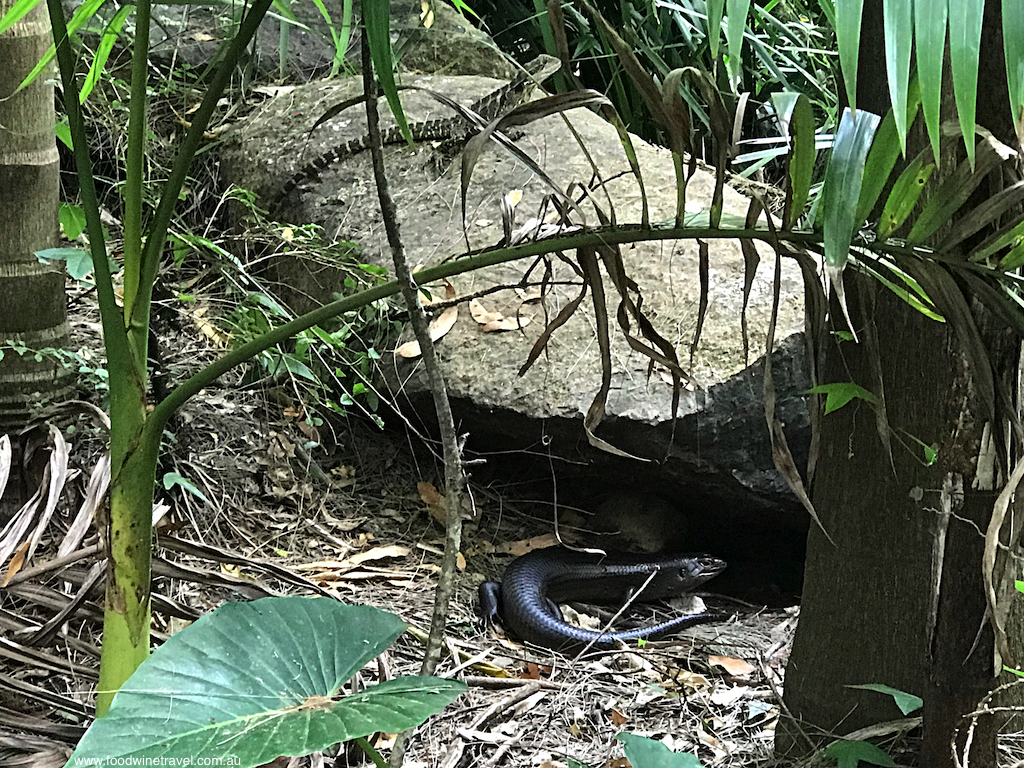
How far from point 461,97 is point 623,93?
81cm

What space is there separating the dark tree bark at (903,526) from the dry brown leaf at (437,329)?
141 centimetres

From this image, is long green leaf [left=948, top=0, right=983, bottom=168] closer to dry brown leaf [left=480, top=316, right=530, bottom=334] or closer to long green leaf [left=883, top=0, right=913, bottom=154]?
long green leaf [left=883, top=0, right=913, bottom=154]

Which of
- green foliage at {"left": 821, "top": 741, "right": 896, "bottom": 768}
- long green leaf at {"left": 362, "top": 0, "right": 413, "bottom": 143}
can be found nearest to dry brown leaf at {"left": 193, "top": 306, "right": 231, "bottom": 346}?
long green leaf at {"left": 362, "top": 0, "right": 413, "bottom": 143}

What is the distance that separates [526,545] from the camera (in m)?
2.97

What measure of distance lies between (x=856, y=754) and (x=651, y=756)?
0.50 meters

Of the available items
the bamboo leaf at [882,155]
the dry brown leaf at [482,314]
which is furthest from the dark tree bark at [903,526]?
the dry brown leaf at [482,314]

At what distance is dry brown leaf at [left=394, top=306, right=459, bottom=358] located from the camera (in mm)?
2730

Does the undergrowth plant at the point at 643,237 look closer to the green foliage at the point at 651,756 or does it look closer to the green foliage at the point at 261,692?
the green foliage at the point at 261,692

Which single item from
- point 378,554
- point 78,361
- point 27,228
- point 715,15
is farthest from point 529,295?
point 715,15

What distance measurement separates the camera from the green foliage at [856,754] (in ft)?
4.75

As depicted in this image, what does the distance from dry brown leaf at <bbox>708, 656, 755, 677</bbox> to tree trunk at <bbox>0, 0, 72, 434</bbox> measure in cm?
178

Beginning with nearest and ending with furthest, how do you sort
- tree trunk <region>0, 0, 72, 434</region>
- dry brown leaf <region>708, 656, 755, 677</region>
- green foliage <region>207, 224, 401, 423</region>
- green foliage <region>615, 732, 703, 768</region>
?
green foliage <region>615, 732, 703, 768</region>, tree trunk <region>0, 0, 72, 434</region>, dry brown leaf <region>708, 656, 755, 677</region>, green foliage <region>207, 224, 401, 423</region>

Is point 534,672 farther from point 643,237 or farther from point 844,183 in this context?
point 844,183

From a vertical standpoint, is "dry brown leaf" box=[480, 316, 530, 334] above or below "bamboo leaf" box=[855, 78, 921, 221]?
below
